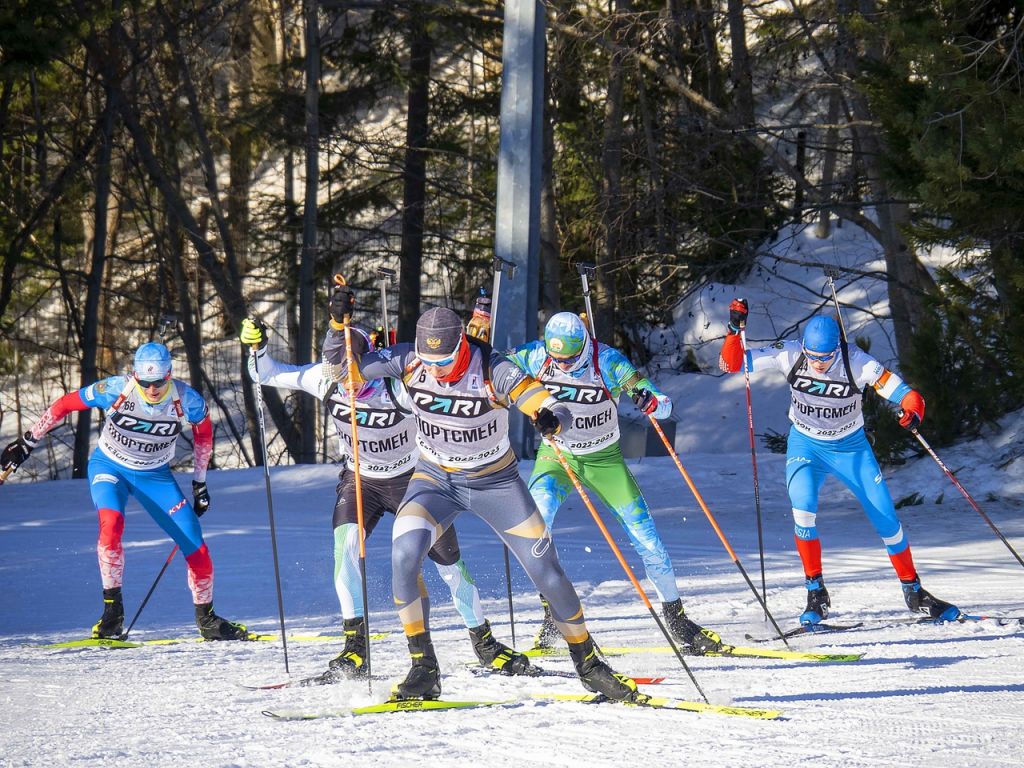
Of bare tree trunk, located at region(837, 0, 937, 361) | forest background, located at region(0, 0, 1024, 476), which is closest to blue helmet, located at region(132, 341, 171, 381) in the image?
forest background, located at region(0, 0, 1024, 476)

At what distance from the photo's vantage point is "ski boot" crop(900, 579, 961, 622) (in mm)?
7066

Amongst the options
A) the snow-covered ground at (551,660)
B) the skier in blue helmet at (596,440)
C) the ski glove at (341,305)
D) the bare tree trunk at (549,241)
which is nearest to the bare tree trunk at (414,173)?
the bare tree trunk at (549,241)

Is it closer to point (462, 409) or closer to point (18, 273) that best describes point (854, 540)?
point (462, 409)

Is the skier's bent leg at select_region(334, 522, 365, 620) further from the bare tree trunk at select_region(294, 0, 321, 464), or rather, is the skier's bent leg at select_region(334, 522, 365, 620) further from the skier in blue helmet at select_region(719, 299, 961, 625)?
the bare tree trunk at select_region(294, 0, 321, 464)

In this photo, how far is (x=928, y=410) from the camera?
12477mm

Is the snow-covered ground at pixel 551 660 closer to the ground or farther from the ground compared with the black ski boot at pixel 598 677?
closer to the ground

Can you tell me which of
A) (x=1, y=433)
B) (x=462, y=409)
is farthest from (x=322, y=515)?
(x=1, y=433)

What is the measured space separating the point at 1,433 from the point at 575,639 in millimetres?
26462

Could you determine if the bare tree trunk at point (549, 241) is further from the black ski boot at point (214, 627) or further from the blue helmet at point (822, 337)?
the black ski boot at point (214, 627)

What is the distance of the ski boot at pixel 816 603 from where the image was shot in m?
7.12

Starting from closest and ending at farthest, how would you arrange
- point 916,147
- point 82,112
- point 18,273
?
point 916,147, point 82,112, point 18,273

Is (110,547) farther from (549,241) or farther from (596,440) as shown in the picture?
(549,241)

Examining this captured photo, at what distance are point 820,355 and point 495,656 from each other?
273cm

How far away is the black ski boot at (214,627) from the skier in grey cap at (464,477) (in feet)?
7.69
